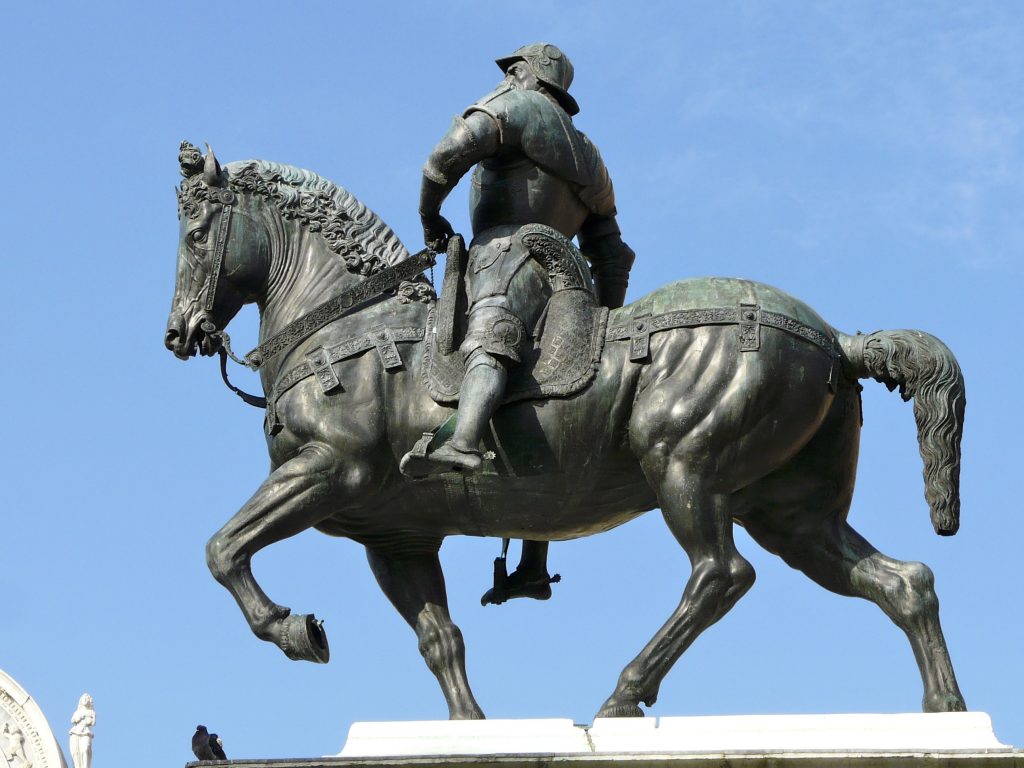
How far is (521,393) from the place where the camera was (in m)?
14.3

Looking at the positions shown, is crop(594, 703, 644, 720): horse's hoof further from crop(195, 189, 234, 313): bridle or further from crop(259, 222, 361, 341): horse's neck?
crop(195, 189, 234, 313): bridle

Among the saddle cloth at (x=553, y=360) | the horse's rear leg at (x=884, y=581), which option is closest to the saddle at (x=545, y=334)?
the saddle cloth at (x=553, y=360)

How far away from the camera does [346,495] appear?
567 inches

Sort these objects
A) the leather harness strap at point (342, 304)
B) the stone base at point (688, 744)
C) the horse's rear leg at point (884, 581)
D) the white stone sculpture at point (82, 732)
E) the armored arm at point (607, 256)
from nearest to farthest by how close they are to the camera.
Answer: the stone base at point (688, 744)
the horse's rear leg at point (884, 581)
the leather harness strap at point (342, 304)
the armored arm at point (607, 256)
the white stone sculpture at point (82, 732)

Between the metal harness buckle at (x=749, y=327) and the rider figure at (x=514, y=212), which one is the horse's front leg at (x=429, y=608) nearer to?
the rider figure at (x=514, y=212)

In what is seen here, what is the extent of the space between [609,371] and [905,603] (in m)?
2.27

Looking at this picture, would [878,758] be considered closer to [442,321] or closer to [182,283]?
[442,321]

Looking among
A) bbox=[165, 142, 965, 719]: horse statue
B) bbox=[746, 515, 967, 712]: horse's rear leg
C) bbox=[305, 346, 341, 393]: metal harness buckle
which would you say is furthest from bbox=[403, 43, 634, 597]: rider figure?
bbox=[746, 515, 967, 712]: horse's rear leg

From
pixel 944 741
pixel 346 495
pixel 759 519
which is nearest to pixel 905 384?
pixel 759 519

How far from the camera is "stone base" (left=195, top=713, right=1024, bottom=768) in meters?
12.8

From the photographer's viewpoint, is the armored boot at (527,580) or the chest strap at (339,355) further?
the armored boot at (527,580)

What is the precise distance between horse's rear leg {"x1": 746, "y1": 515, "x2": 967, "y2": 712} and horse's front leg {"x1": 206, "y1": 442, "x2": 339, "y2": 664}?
9.03ft

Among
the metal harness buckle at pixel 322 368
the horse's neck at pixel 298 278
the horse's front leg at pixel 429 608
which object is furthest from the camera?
the horse's neck at pixel 298 278

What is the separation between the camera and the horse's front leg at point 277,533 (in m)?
14.1
